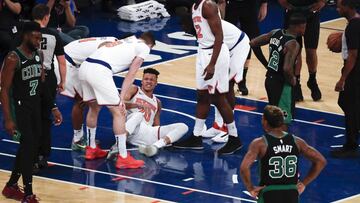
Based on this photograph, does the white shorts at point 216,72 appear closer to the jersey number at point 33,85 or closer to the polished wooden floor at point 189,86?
the polished wooden floor at point 189,86

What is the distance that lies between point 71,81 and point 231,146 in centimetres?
209

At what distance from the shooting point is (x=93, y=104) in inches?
494

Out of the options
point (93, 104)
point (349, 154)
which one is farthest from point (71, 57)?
point (349, 154)

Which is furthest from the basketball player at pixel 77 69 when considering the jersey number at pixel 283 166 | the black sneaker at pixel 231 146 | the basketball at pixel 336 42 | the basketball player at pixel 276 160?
the jersey number at pixel 283 166

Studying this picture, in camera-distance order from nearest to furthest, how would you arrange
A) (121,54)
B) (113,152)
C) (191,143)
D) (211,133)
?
Answer: (121,54)
(113,152)
(191,143)
(211,133)

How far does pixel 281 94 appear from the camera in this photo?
40.5 ft

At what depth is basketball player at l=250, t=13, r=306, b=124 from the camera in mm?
12125

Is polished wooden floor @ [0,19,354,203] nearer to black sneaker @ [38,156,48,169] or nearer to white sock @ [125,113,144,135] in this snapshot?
black sneaker @ [38,156,48,169]

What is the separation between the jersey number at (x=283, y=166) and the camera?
8.94 m

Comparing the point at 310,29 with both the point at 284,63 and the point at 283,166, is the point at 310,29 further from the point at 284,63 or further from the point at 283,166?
the point at 283,166

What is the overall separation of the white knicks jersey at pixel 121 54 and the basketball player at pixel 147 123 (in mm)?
969

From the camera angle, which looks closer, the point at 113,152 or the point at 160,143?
the point at 113,152

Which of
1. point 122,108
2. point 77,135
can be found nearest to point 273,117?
point 122,108

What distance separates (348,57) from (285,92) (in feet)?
2.79
